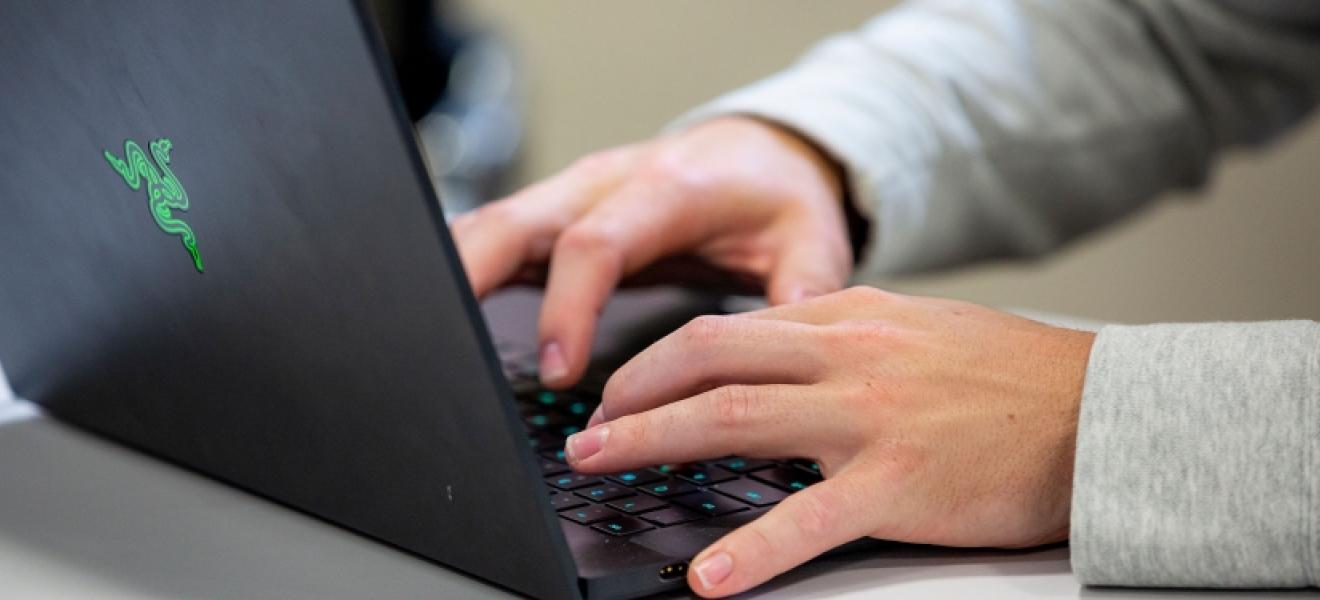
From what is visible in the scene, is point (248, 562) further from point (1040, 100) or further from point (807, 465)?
point (1040, 100)

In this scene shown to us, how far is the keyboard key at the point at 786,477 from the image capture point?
57 cm

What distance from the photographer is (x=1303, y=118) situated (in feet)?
3.92

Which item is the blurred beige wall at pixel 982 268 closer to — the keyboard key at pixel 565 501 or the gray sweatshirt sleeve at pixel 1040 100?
the gray sweatshirt sleeve at pixel 1040 100

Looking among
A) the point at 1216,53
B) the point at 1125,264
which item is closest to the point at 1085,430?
the point at 1216,53

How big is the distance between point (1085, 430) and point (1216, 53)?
71cm

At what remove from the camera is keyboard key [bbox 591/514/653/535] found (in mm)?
506

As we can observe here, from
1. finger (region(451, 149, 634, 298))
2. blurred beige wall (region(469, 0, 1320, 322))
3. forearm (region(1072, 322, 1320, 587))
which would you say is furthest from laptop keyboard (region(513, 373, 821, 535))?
blurred beige wall (region(469, 0, 1320, 322))

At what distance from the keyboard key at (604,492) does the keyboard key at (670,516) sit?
0.02m

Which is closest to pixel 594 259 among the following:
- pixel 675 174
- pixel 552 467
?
pixel 675 174

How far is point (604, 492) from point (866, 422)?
101 millimetres

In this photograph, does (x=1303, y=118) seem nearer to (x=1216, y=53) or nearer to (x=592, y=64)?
(x=1216, y=53)

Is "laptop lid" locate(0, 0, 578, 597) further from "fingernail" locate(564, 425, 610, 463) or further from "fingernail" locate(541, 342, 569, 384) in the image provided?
"fingernail" locate(541, 342, 569, 384)

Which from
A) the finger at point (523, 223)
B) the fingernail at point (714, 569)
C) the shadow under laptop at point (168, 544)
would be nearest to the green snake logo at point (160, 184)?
the shadow under laptop at point (168, 544)

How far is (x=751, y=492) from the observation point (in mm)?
559
